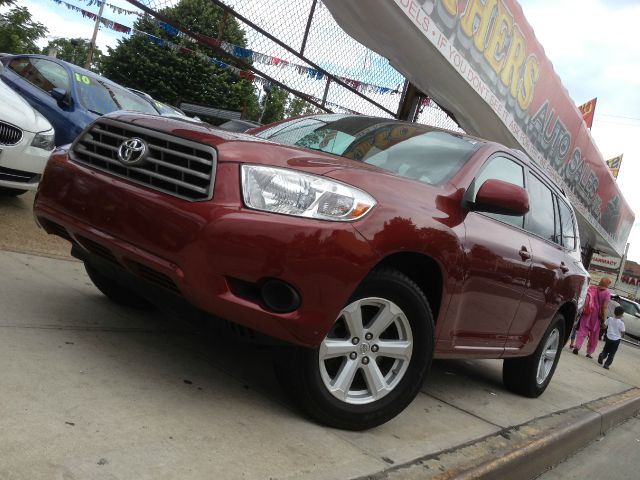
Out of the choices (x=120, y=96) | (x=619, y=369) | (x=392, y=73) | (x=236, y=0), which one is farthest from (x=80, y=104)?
(x=619, y=369)

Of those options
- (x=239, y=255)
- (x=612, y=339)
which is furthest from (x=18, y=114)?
(x=612, y=339)

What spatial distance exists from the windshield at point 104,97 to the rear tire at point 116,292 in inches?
142

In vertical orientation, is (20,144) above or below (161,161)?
below

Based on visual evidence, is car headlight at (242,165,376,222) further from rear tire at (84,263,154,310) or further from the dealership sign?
the dealership sign

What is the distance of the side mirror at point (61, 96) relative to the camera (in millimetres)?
6648

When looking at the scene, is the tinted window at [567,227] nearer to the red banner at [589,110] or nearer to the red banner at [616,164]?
the red banner at [589,110]

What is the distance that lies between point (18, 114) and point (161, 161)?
3329mm

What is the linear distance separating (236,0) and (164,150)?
12.9 ft

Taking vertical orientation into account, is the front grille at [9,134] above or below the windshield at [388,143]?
below

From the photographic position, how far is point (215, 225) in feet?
8.06

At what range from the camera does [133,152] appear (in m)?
2.79

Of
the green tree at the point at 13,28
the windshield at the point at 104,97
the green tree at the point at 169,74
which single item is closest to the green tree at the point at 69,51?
the green tree at the point at 169,74

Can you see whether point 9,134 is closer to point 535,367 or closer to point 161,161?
point 161,161

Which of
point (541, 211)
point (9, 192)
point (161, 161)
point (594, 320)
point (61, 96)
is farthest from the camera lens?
point (594, 320)
